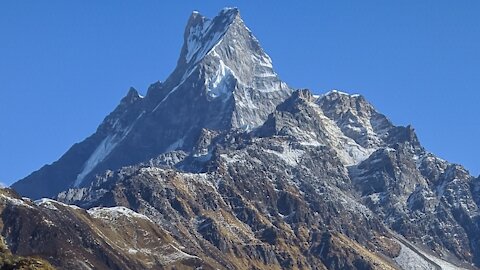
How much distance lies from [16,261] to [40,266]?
3.20 meters

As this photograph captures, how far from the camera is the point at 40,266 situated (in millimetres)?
92062

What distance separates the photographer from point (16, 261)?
309 feet
